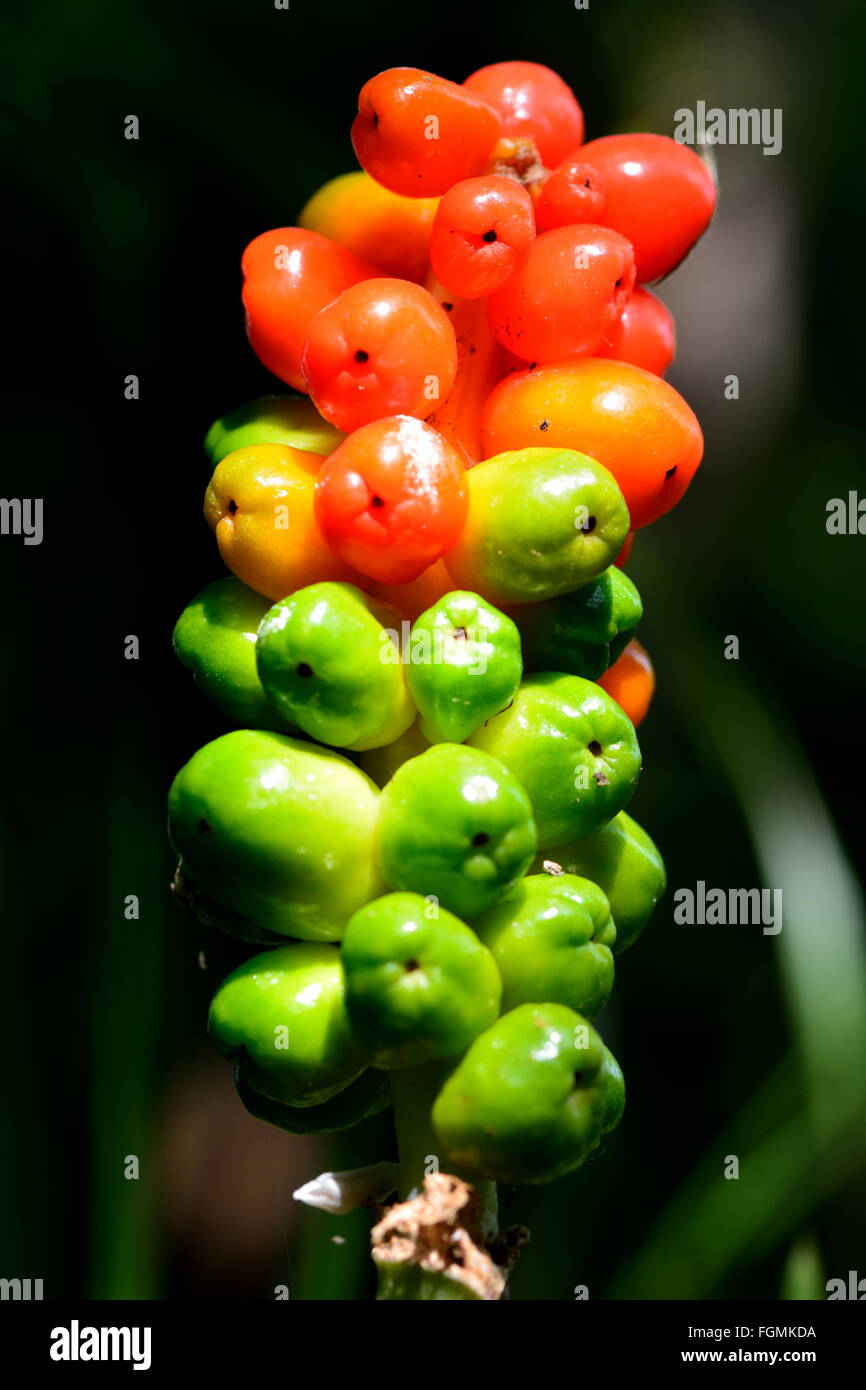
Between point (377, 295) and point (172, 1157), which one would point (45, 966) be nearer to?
point (172, 1157)

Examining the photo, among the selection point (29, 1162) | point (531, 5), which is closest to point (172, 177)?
point (531, 5)

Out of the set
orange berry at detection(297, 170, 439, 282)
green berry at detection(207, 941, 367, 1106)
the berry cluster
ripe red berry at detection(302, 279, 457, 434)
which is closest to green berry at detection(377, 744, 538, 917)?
the berry cluster

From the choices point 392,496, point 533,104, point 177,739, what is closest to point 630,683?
point 392,496

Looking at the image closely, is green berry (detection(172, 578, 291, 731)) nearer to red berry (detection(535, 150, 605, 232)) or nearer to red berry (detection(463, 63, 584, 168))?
red berry (detection(535, 150, 605, 232))

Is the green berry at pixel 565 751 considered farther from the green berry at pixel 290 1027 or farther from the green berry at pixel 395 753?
the green berry at pixel 290 1027

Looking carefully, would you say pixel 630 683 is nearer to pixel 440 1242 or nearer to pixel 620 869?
pixel 620 869
